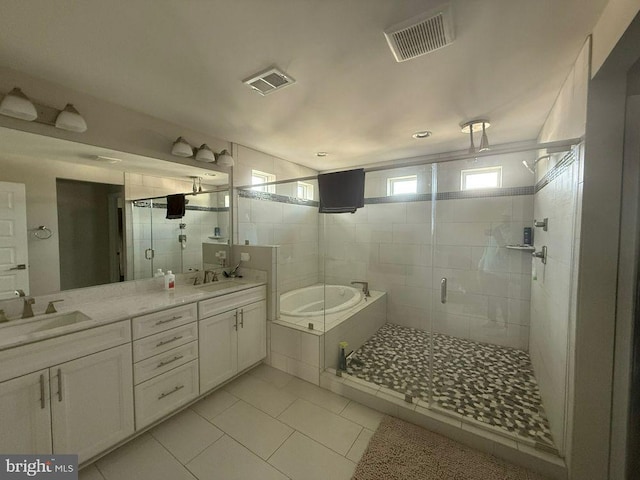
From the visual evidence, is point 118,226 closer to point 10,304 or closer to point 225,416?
point 10,304

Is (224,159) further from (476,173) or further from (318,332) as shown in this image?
(476,173)

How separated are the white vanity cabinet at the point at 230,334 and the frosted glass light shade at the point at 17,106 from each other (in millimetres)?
1570

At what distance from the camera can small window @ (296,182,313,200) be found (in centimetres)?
380

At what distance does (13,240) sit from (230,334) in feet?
5.19

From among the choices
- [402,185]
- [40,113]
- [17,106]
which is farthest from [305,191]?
[17,106]

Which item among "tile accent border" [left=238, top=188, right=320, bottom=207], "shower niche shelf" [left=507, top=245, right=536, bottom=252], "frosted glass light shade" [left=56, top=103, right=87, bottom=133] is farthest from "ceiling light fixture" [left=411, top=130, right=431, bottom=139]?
"frosted glass light shade" [left=56, top=103, right=87, bottom=133]

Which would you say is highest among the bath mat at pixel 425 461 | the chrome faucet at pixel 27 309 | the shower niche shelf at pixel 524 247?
the shower niche shelf at pixel 524 247

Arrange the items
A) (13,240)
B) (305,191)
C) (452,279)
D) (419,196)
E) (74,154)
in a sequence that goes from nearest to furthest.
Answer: (13,240) → (74,154) → (452,279) → (419,196) → (305,191)

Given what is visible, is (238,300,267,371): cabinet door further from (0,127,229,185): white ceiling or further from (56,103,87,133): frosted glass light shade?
(56,103,87,133): frosted glass light shade

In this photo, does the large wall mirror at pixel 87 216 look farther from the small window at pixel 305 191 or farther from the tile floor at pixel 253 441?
the small window at pixel 305 191

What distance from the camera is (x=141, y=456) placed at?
1.53m

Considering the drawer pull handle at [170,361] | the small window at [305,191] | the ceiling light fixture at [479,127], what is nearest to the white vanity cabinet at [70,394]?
the drawer pull handle at [170,361]

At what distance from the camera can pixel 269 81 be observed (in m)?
1.65

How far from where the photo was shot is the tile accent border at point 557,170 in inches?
60.0
